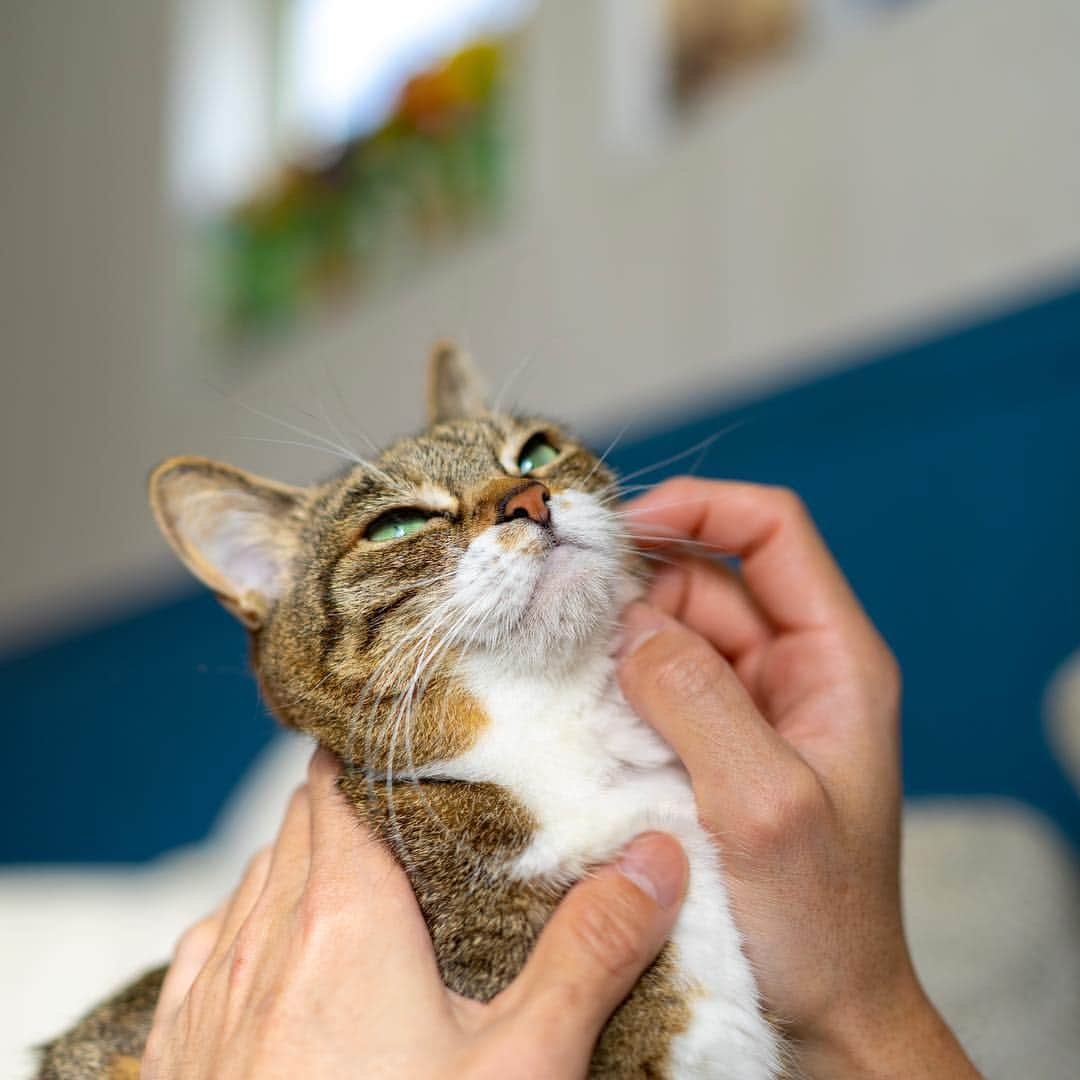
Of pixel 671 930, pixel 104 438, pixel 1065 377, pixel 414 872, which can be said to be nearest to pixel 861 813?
pixel 671 930

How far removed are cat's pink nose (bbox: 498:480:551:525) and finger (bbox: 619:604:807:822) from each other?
0.61 ft

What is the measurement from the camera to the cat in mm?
1019

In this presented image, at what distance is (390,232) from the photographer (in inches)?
153

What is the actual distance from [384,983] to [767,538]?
70cm

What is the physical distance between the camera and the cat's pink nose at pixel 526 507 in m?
1.15

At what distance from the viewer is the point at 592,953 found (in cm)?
94

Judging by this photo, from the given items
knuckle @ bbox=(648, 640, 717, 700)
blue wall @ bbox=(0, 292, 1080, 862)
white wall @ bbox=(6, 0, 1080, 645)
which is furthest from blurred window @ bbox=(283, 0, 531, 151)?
knuckle @ bbox=(648, 640, 717, 700)

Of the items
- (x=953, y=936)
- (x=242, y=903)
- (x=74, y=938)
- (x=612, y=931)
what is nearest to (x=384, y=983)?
(x=612, y=931)

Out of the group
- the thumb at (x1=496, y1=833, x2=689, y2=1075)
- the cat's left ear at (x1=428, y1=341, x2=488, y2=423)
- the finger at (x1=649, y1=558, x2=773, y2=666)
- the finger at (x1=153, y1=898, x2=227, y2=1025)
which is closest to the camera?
the thumb at (x1=496, y1=833, x2=689, y2=1075)

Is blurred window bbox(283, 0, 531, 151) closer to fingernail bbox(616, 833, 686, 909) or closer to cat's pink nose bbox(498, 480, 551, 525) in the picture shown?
cat's pink nose bbox(498, 480, 551, 525)

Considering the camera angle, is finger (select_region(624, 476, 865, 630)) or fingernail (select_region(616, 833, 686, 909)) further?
finger (select_region(624, 476, 865, 630))

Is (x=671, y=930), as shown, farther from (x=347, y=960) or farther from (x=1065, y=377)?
(x=1065, y=377)

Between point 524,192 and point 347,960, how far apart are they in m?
2.80

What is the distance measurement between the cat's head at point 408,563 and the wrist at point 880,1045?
46 cm
